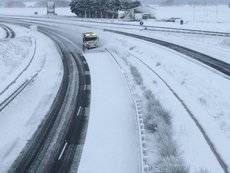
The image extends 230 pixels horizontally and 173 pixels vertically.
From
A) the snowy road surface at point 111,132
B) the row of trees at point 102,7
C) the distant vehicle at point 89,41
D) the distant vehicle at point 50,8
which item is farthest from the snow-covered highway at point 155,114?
the distant vehicle at point 50,8

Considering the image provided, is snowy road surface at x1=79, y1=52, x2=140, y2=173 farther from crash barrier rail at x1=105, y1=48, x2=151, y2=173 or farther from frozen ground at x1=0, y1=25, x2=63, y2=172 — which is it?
frozen ground at x1=0, y1=25, x2=63, y2=172

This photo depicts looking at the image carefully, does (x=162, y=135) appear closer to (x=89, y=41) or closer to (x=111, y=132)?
(x=111, y=132)

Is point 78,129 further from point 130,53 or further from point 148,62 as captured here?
point 130,53

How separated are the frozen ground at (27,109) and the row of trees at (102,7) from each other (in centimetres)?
6080

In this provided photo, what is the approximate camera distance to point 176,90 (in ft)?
102

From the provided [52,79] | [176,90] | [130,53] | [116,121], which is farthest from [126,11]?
[116,121]

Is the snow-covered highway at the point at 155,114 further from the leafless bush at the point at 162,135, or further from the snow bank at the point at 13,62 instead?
the snow bank at the point at 13,62

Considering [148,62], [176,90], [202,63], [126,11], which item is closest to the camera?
[176,90]

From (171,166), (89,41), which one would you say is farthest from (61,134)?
(89,41)

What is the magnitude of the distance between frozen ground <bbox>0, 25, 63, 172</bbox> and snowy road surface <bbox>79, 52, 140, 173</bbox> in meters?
3.26

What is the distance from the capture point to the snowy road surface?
19094 millimetres

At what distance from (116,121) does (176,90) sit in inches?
308

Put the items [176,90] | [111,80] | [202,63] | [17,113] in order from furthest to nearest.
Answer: [202,63] → [111,80] → [176,90] → [17,113]

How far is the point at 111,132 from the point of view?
75.7 feet
